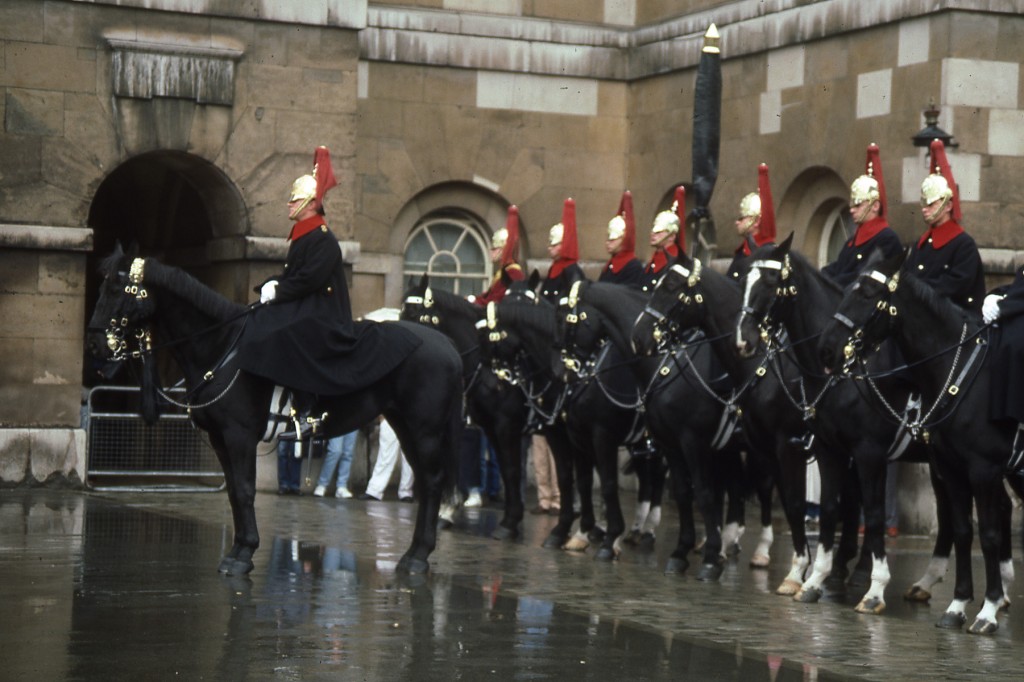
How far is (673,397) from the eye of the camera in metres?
14.8

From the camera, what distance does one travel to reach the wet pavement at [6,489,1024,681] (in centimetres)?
986

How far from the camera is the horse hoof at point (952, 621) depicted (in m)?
12.0

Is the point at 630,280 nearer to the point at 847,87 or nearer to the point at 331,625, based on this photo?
the point at 847,87

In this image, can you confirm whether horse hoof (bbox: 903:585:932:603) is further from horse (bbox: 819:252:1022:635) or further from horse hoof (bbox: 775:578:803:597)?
horse (bbox: 819:252:1022:635)

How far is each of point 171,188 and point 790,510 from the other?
38.9 feet

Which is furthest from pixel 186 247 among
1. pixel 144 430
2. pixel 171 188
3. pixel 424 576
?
pixel 424 576

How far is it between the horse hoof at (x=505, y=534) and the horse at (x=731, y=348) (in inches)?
129

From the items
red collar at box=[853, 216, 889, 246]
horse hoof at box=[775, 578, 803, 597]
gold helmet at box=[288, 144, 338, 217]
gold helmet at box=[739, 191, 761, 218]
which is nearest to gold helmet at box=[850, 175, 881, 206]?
red collar at box=[853, 216, 889, 246]

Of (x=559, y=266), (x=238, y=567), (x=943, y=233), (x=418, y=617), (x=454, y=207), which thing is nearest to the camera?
(x=418, y=617)

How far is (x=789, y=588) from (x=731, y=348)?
5.72 feet

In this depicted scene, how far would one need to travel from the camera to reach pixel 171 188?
77.4 feet

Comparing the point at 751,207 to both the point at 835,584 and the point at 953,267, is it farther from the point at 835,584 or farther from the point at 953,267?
the point at 953,267

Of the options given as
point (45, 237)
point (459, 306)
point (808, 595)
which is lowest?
point (808, 595)

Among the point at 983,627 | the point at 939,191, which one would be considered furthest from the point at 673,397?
the point at 983,627
